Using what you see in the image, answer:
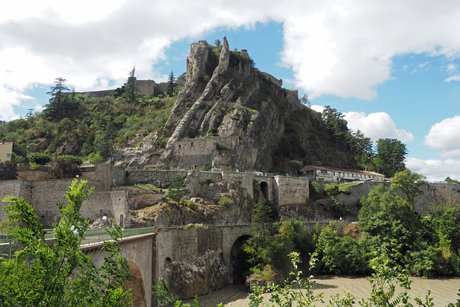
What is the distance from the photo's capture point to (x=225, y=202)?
37.2 meters

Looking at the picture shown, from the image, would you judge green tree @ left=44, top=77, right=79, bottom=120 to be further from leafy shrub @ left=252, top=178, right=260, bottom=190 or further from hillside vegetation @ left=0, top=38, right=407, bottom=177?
leafy shrub @ left=252, top=178, right=260, bottom=190

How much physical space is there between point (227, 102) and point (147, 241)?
36991 millimetres

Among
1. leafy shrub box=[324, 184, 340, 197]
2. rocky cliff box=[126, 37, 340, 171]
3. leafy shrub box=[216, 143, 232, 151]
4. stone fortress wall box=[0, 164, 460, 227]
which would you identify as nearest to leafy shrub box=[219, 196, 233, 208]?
stone fortress wall box=[0, 164, 460, 227]

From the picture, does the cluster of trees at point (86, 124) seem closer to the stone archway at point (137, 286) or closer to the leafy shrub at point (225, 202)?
the leafy shrub at point (225, 202)

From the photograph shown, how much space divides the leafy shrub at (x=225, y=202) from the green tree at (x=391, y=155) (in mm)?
46736

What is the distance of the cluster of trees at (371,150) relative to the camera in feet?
240

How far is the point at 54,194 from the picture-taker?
31.2m

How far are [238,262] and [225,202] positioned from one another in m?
6.40

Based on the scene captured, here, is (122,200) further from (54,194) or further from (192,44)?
(192,44)

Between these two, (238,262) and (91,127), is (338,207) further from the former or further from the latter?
(91,127)

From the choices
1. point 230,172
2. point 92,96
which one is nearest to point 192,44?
point 92,96

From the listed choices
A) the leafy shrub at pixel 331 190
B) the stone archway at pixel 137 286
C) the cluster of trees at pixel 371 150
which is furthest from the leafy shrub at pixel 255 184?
Result: the cluster of trees at pixel 371 150

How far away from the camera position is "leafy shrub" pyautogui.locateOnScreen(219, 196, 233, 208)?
3716cm

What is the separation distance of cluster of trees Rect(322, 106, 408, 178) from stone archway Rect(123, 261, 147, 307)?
6232 centimetres
